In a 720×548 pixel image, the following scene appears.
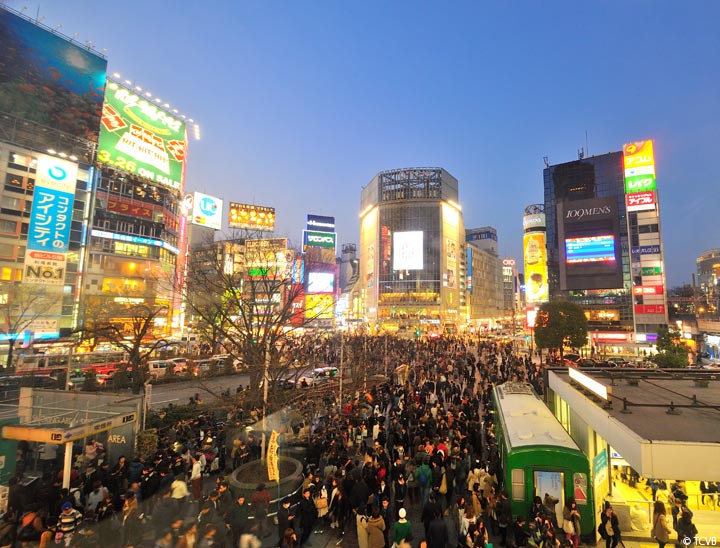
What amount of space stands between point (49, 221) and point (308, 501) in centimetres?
3803

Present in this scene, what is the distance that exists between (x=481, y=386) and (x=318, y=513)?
15397 mm

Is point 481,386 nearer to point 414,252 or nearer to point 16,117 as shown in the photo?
point 16,117

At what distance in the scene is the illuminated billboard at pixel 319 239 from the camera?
244 ft

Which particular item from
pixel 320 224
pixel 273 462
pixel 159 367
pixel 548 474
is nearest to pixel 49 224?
pixel 159 367

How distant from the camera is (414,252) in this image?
87.8m

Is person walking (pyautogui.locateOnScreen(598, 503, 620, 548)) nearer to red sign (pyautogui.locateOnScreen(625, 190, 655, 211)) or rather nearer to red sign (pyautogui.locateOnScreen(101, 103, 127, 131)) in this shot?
red sign (pyautogui.locateOnScreen(101, 103, 127, 131))

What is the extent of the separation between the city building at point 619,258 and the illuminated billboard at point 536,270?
9.22 ft

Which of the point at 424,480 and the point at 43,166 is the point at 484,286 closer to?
the point at 43,166

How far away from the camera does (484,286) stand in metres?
124

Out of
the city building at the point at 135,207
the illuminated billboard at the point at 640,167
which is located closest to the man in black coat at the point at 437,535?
the city building at the point at 135,207

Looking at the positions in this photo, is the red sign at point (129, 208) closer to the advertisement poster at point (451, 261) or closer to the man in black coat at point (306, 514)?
the man in black coat at point (306, 514)

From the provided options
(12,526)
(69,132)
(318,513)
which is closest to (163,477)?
(12,526)

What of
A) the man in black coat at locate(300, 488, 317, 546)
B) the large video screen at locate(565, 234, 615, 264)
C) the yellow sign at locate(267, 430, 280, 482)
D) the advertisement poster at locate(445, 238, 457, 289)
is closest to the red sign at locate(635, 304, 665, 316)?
the large video screen at locate(565, 234, 615, 264)

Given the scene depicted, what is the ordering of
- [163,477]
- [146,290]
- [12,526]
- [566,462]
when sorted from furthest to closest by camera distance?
[146,290] < [163,477] < [566,462] < [12,526]
